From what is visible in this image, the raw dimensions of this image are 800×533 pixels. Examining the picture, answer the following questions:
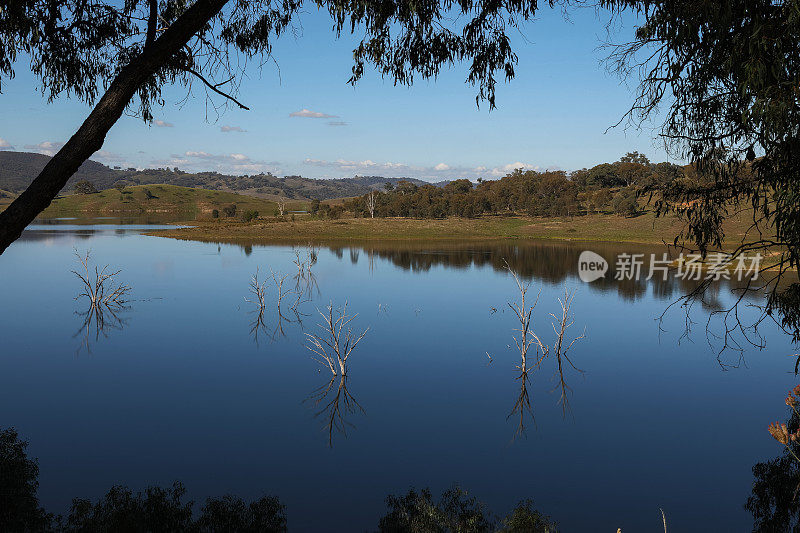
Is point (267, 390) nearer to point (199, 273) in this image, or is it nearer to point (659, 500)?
point (659, 500)

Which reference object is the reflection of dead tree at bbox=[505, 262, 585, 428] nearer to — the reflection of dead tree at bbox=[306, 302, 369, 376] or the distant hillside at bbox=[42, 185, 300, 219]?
the reflection of dead tree at bbox=[306, 302, 369, 376]

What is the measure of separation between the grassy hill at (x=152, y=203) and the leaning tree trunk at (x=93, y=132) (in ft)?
395

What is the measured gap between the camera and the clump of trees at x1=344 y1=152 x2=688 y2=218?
82188mm

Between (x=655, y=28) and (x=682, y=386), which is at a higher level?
(x=655, y=28)

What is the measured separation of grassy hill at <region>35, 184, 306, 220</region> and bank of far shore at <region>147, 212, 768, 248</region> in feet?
155

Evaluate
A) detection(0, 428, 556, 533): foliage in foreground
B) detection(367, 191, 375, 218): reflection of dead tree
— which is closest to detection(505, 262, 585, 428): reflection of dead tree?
detection(0, 428, 556, 533): foliage in foreground

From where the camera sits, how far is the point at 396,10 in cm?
742

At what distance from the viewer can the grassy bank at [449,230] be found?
6644 centimetres

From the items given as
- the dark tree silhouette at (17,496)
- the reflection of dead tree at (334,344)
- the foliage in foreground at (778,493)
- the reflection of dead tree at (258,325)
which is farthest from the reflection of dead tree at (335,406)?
the foliage in foreground at (778,493)

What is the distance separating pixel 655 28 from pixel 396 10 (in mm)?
3121

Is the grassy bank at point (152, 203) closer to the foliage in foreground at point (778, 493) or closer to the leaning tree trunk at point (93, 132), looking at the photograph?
the foliage in foreground at point (778, 493)

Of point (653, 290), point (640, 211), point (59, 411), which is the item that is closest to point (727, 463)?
point (59, 411)

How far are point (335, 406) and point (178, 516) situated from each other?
709 centimetres

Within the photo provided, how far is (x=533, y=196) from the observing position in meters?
87.9
